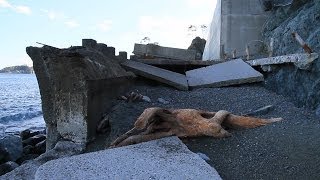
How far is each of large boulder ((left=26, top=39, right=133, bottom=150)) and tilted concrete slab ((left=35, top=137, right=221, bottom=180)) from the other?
4.17ft

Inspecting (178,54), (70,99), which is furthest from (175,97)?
(178,54)

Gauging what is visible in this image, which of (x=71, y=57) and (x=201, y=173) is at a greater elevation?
(x=71, y=57)

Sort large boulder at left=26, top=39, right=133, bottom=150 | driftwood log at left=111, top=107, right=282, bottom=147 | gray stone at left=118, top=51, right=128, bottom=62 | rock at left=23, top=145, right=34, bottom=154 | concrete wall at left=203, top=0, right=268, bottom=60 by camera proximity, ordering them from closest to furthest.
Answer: driftwood log at left=111, top=107, right=282, bottom=147 → large boulder at left=26, top=39, right=133, bottom=150 → gray stone at left=118, top=51, right=128, bottom=62 → rock at left=23, top=145, right=34, bottom=154 → concrete wall at left=203, top=0, right=268, bottom=60

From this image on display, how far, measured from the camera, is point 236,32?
16453 mm

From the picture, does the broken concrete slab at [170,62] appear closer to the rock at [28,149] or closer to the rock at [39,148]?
the rock at [39,148]

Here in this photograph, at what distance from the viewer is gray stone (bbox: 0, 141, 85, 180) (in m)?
3.73

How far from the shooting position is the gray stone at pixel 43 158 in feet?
12.3

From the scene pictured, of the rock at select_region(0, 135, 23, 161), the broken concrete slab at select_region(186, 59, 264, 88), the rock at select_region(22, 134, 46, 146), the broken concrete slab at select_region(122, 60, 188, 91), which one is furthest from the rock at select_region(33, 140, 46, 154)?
the broken concrete slab at select_region(186, 59, 264, 88)

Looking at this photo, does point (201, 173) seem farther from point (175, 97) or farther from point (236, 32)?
point (236, 32)

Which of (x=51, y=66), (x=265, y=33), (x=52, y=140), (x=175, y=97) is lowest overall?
(x=52, y=140)

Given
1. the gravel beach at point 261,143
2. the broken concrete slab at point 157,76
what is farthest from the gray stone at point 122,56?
the gravel beach at point 261,143

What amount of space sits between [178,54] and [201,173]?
1378cm

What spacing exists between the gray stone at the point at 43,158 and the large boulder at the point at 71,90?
6.3 inches

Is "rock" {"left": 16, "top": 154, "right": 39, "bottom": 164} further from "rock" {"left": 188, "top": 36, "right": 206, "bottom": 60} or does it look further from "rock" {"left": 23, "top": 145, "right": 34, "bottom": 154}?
"rock" {"left": 188, "top": 36, "right": 206, "bottom": 60}
